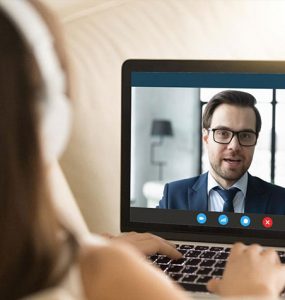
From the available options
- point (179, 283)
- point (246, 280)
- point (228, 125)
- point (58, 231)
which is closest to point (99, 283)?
point (58, 231)

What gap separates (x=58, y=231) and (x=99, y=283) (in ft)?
0.20

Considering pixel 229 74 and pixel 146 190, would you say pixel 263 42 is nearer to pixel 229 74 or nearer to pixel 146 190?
pixel 229 74

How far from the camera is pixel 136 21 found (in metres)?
1.43

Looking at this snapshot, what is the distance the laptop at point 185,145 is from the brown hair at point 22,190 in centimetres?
61

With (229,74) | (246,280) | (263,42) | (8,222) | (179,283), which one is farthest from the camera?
(263,42)

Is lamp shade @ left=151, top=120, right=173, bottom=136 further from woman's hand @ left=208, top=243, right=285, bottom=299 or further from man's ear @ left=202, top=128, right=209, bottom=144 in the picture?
woman's hand @ left=208, top=243, right=285, bottom=299

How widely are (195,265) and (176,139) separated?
0.23 meters

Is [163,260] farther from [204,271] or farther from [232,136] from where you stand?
[232,136]

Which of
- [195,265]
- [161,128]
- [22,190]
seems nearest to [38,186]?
[22,190]

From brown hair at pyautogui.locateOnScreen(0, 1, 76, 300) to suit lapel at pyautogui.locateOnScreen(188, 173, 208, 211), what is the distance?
0.66m

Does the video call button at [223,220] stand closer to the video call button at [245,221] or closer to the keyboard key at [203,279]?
the video call button at [245,221]

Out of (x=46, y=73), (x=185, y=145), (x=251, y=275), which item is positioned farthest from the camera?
(x=185, y=145)

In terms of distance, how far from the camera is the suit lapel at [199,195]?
1.25 m

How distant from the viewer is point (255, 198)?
4.06 ft
